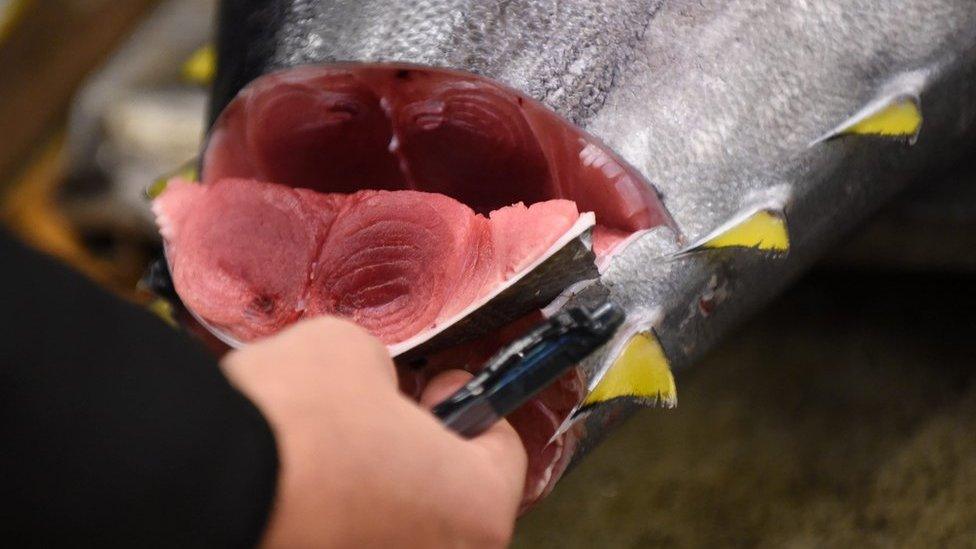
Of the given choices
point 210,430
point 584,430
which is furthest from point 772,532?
point 210,430

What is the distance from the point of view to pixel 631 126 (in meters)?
0.98

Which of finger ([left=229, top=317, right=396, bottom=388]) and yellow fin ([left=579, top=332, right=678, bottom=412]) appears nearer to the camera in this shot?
finger ([left=229, top=317, right=396, bottom=388])

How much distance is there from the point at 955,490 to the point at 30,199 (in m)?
1.85

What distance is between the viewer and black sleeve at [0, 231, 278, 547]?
0.57 meters

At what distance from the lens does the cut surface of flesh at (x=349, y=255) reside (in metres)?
0.88

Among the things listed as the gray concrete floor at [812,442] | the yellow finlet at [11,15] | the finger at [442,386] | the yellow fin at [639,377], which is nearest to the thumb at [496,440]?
the finger at [442,386]

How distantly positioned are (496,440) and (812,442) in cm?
75

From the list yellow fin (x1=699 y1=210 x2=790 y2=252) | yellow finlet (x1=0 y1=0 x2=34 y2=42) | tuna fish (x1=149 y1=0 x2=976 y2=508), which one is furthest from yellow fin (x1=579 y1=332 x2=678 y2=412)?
yellow finlet (x1=0 y1=0 x2=34 y2=42)

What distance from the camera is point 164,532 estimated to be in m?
0.59

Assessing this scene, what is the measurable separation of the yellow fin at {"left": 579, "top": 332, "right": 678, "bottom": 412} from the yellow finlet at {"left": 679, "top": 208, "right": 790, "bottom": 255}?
0.09 metres

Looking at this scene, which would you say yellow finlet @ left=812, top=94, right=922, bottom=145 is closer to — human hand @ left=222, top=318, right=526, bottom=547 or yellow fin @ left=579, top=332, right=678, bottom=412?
yellow fin @ left=579, top=332, right=678, bottom=412

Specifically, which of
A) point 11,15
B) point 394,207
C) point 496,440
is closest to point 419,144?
point 394,207

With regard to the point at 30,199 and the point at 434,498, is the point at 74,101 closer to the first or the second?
the point at 30,199

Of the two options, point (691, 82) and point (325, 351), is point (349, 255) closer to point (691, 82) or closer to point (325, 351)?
point (325, 351)
